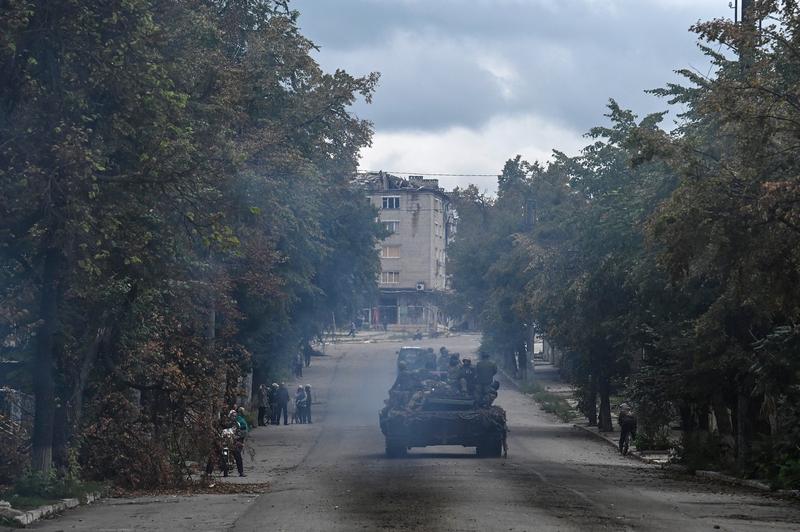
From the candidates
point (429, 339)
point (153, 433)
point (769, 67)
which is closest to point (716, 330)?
point (769, 67)

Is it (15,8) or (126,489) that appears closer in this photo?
(15,8)

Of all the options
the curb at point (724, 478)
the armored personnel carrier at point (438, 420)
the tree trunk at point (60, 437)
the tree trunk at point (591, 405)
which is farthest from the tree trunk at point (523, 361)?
the tree trunk at point (60, 437)

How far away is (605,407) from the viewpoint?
4759 centimetres

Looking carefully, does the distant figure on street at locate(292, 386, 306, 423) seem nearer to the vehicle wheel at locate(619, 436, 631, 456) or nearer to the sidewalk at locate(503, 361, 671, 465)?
the sidewalk at locate(503, 361, 671, 465)

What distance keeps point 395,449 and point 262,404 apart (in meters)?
22.8

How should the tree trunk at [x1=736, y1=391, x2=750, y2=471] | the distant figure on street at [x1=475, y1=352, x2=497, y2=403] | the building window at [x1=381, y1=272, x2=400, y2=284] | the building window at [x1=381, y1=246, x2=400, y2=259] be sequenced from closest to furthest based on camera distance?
the tree trunk at [x1=736, y1=391, x2=750, y2=471]
the distant figure on street at [x1=475, y1=352, x2=497, y2=403]
the building window at [x1=381, y1=272, x2=400, y2=284]
the building window at [x1=381, y1=246, x2=400, y2=259]

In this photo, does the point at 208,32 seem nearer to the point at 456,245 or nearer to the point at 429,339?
the point at 456,245

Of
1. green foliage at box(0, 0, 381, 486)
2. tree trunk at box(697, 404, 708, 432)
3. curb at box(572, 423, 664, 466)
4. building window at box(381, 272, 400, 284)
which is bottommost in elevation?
curb at box(572, 423, 664, 466)

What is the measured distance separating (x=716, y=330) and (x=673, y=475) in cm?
486

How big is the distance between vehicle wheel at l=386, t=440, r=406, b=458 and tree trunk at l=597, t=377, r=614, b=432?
1635cm

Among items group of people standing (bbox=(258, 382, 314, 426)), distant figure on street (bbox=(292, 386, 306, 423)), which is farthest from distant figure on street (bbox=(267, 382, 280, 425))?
distant figure on street (bbox=(292, 386, 306, 423))

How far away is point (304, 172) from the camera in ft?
121

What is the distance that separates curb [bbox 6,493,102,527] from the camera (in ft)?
57.7

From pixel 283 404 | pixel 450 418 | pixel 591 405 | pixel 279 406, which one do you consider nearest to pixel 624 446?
pixel 450 418
